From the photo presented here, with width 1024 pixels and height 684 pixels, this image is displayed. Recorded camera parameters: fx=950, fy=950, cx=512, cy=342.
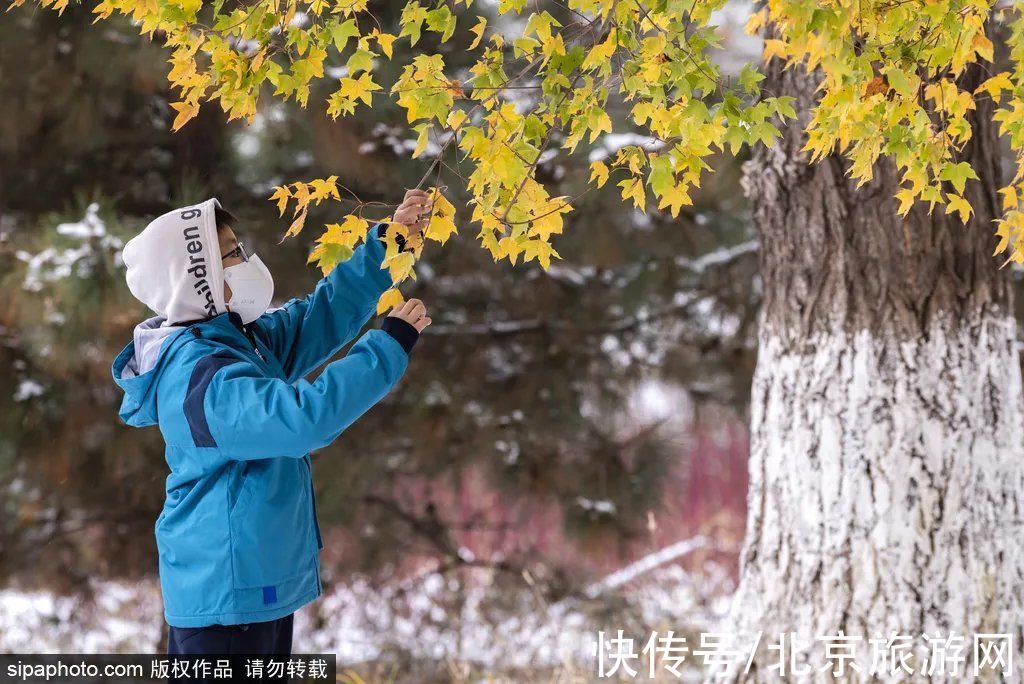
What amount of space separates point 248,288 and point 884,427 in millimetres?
1816

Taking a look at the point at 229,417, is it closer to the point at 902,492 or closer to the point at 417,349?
the point at 902,492

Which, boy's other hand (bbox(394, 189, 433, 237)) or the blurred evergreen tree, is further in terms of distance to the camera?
the blurred evergreen tree

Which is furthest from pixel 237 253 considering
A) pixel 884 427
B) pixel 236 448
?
pixel 884 427

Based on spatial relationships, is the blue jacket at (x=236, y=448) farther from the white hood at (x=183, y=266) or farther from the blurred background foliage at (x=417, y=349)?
the blurred background foliage at (x=417, y=349)

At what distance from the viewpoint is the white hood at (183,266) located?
205 centimetres

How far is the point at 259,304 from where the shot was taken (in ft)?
7.13

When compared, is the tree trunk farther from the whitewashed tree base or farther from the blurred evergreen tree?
the blurred evergreen tree

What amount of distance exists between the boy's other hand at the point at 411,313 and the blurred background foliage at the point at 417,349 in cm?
201

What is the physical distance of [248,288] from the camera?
214cm

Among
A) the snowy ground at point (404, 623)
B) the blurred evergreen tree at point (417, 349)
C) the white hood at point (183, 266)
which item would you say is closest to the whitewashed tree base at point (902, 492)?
the white hood at point (183, 266)

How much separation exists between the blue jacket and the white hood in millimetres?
47

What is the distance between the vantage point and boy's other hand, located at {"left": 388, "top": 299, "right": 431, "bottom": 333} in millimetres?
1957

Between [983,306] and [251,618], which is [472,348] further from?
[251,618]

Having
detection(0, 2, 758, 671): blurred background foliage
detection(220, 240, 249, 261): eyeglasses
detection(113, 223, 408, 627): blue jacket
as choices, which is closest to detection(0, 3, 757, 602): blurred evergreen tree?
detection(0, 2, 758, 671): blurred background foliage
